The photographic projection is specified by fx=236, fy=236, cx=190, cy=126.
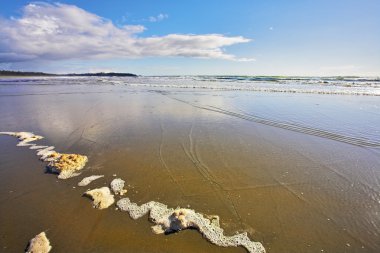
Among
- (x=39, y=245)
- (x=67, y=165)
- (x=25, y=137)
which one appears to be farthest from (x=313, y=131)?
(x=25, y=137)

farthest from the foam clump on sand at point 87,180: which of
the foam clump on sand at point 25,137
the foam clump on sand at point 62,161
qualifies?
the foam clump on sand at point 25,137

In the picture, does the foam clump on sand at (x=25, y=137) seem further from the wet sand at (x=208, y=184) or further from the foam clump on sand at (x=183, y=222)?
the foam clump on sand at (x=183, y=222)

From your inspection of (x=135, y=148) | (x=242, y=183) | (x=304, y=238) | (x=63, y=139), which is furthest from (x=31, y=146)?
(x=304, y=238)

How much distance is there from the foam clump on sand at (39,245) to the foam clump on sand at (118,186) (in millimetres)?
1363

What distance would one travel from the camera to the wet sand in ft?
11.1

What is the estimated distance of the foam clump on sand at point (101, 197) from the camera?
405cm

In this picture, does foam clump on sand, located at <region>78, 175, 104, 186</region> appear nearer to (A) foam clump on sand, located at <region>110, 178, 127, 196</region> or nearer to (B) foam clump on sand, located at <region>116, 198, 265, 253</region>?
(A) foam clump on sand, located at <region>110, 178, 127, 196</region>

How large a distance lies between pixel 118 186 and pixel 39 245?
166 cm

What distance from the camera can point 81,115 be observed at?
1123 cm

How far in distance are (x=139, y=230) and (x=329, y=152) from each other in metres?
5.62

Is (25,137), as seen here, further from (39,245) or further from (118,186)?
(39,245)

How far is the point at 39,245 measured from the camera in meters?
3.14

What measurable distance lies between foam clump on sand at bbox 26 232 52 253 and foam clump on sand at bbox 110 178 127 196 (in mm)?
1363

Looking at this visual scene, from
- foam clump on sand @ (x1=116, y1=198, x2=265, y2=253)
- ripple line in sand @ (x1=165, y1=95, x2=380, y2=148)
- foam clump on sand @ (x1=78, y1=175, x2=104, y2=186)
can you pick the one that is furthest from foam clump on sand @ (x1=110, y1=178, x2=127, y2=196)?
ripple line in sand @ (x1=165, y1=95, x2=380, y2=148)
